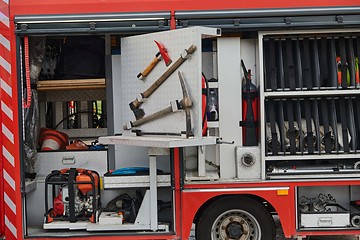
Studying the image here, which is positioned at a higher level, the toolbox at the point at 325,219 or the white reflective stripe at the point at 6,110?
the white reflective stripe at the point at 6,110

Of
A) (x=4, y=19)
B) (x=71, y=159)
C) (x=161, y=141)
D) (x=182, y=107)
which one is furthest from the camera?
(x=71, y=159)

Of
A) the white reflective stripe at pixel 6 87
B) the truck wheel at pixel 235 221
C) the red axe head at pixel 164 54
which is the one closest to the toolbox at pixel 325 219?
the truck wheel at pixel 235 221

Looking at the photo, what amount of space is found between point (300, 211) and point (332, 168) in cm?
55

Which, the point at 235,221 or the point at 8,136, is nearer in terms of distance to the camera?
the point at 8,136

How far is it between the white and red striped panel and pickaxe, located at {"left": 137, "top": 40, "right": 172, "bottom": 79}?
1.25 meters

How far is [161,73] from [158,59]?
0.45ft

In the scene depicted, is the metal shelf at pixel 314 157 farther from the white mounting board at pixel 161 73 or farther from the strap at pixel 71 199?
the strap at pixel 71 199

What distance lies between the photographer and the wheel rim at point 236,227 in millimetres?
5223

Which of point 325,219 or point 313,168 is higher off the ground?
point 313,168

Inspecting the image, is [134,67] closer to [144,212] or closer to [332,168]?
[144,212]

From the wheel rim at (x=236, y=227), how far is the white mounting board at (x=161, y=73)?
43.5 inches

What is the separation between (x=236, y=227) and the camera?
523 centimetres

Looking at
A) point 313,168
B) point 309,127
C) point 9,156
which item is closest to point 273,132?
point 309,127

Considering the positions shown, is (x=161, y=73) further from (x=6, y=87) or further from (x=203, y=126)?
(x=6, y=87)
